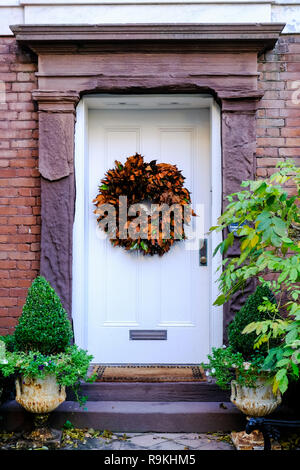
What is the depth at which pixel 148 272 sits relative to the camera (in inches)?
179

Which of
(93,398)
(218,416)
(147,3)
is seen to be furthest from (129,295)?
(147,3)

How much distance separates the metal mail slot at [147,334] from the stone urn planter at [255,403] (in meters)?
1.12

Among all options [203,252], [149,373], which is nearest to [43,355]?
[149,373]

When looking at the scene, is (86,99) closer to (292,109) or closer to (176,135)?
(176,135)

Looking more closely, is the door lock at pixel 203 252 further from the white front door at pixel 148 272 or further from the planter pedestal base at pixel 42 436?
the planter pedestal base at pixel 42 436

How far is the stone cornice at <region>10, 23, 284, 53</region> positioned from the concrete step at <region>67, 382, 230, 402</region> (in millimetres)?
2858

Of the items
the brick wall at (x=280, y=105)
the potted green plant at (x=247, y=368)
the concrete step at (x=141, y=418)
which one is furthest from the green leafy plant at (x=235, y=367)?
the brick wall at (x=280, y=105)

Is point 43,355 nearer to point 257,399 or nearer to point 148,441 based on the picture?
point 148,441

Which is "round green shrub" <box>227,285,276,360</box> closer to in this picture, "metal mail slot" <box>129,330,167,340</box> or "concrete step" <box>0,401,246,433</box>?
"concrete step" <box>0,401,246,433</box>

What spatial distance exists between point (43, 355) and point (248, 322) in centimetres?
148

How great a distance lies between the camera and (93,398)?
13.1 feet

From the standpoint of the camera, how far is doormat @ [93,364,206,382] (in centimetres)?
407

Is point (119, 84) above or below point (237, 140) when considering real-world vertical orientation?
above

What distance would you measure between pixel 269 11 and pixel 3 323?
3532 mm
